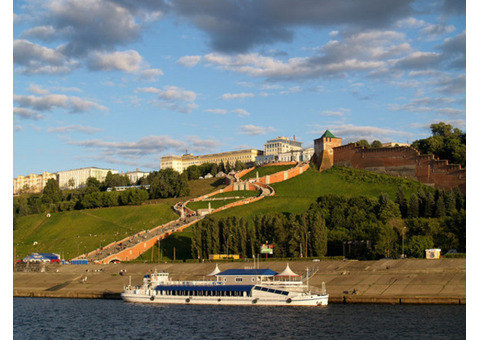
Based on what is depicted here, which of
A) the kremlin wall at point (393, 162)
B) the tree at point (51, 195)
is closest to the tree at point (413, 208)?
the kremlin wall at point (393, 162)

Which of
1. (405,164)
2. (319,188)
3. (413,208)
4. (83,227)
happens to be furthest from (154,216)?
(405,164)

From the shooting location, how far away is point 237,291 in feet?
242

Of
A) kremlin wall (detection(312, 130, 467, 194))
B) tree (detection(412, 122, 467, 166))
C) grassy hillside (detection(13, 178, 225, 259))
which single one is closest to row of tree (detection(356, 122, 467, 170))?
tree (detection(412, 122, 467, 166))

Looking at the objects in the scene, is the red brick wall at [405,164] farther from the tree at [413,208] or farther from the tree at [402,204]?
the tree at [413,208]

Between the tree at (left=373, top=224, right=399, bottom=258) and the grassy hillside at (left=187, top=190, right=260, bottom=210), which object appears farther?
the grassy hillside at (left=187, top=190, right=260, bottom=210)

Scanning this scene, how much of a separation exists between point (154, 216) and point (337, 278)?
3117 inches

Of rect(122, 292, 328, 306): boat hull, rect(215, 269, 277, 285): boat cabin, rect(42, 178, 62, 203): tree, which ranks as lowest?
rect(122, 292, 328, 306): boat hull

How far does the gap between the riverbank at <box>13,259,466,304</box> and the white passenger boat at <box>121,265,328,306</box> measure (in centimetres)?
452

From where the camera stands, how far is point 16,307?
2980 inches

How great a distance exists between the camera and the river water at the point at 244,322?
169ft

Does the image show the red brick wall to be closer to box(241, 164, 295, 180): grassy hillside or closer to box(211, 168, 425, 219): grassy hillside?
box(211, 168, 425, 219): grassy hillside

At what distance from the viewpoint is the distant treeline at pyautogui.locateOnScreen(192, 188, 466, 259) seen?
9300cm

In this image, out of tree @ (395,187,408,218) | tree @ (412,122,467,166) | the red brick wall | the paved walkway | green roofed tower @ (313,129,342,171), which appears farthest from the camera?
green roofed tower @ (313,129,342,171)

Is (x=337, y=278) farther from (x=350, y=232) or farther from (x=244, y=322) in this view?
(x=244, y=322)
